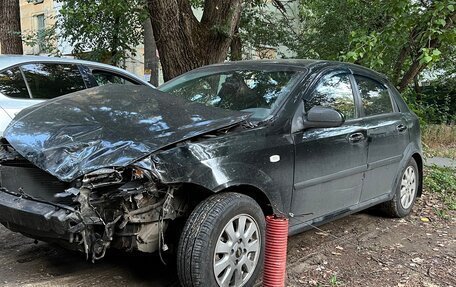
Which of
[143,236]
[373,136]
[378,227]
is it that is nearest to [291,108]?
[373,136]

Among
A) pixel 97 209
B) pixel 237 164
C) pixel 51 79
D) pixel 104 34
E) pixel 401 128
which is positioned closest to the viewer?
pixel 97 209

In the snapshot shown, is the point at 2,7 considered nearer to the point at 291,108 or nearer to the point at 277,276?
the point at 291,108

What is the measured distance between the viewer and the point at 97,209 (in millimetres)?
2932

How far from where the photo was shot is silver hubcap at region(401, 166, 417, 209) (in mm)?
5598

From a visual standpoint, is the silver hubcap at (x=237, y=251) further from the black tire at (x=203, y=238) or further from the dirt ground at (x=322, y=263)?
the dirt ground at (x=322, y=263)

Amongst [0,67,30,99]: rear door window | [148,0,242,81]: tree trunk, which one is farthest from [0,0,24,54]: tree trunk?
[0,67,30,99]: rear door window

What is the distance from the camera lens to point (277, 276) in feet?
10.9

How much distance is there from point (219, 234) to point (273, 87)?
154cm

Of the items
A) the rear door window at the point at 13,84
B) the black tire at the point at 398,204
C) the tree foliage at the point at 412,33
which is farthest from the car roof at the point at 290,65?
the rear door window at the point at 13,84

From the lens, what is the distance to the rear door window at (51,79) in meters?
6.01

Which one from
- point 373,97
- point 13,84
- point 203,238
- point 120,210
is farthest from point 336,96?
point 13,84

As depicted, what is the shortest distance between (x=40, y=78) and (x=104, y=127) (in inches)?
130

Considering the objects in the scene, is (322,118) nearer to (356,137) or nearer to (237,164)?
(356,137)

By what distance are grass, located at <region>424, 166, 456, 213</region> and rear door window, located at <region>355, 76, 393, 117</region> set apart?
5.76ft
